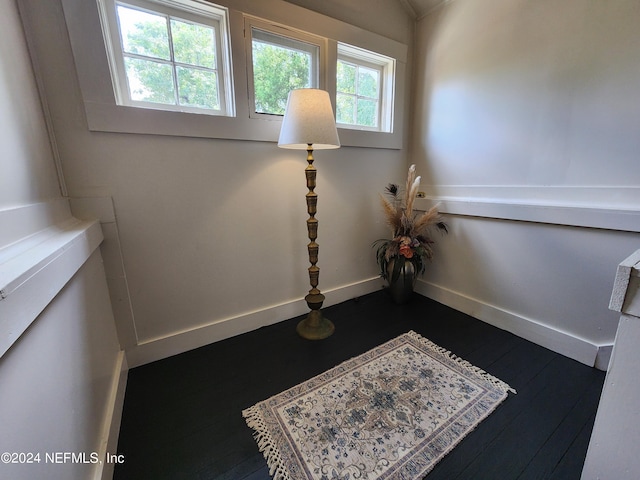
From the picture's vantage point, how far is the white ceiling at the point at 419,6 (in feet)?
6.51

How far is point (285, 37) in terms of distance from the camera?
5.44ft

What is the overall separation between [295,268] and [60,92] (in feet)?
5.04

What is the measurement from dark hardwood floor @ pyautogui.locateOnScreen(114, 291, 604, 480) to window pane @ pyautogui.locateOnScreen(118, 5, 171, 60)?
1.70 meters

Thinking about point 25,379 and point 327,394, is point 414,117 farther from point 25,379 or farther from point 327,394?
point 25,379

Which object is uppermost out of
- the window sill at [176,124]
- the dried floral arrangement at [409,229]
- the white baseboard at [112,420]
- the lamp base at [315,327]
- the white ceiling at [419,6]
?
the white ceiling at [419,6]

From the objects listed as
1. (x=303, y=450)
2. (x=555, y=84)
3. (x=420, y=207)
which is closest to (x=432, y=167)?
(x=420, y=207)

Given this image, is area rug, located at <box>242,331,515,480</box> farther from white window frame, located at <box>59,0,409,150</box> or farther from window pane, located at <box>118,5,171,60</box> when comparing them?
window pane, located at <box>118,5,171,60</box>


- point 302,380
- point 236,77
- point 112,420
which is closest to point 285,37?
point 236,77

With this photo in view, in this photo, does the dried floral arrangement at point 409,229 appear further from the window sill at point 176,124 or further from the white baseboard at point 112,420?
the white baseboard at point 112,420

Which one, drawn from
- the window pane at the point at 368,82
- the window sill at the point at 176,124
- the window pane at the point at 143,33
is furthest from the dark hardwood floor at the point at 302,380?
the window pane at the point at 368,82

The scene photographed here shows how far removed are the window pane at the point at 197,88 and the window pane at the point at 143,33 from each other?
11 centimetres

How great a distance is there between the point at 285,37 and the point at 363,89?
28.9 inches

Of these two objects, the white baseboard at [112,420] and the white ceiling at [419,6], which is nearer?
the white baseboard at [112,420]

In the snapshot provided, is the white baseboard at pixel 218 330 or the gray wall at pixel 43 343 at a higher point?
the gray wall at pixel 43 343
